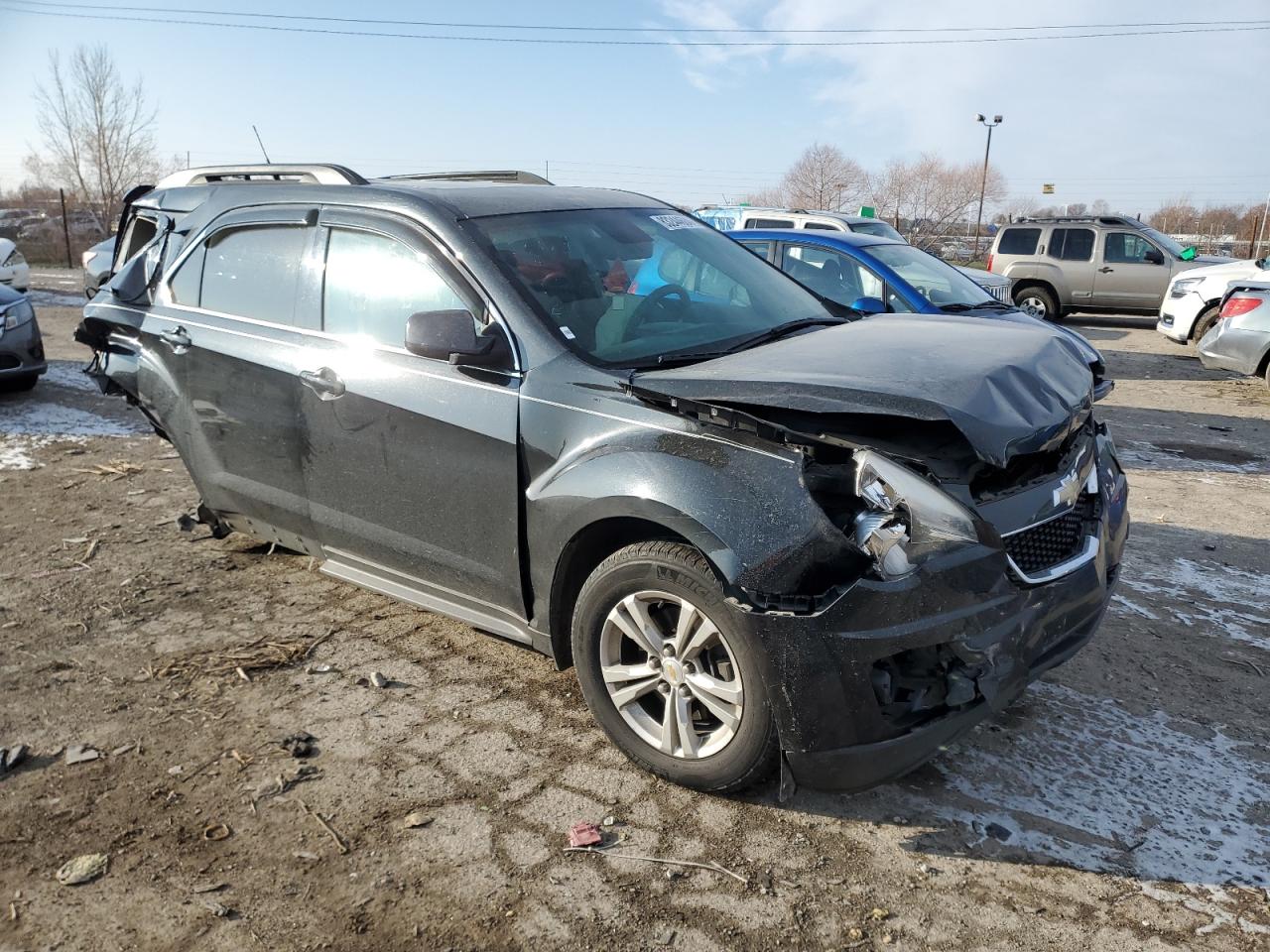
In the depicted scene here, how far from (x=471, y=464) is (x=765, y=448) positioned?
120 cm

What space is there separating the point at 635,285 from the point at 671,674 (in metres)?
1.61

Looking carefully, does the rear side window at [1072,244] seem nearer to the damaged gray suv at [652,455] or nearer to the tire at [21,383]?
the damaged gray suv at [652,455]

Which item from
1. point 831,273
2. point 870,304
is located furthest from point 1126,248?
point 870,304

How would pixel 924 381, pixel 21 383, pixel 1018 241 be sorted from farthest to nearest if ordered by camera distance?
pixel 1018 241 < pixel 21 383 < pixel 924 381

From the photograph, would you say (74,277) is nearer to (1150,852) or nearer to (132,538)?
(132,538)

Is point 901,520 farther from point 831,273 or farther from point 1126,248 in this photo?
point 1126,248

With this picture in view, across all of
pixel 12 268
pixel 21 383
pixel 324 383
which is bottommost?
pixel 21 383

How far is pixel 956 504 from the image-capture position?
2738 mm

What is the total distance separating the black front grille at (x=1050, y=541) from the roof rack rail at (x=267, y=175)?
318 cm

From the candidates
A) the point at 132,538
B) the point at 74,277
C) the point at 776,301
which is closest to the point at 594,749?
the point at 776,301

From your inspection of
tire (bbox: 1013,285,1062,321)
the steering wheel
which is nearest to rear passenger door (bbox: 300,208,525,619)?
the steering wheel

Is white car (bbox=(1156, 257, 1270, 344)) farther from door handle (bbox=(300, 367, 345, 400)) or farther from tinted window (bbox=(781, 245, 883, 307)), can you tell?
door handle (bbox=(300, 367, 345, 400))

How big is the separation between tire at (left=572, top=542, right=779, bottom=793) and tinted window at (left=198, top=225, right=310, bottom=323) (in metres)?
2.06

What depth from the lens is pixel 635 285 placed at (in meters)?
3.88
